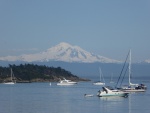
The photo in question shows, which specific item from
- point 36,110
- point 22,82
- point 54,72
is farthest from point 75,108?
point 54,72

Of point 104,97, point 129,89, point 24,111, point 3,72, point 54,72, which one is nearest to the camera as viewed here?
point 24,111

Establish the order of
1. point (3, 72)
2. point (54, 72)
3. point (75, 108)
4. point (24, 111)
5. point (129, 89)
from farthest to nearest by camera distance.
→ point (54, 72) < point (3, 72) < point (129, 89) < point (75, 108) < point (24, 111)

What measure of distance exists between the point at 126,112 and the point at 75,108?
6423mm

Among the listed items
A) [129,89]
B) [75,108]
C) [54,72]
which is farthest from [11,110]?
[54,72]

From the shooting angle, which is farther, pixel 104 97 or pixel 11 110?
pixel 104 97

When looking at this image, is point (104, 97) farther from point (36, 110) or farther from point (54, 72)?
point (54, 72)

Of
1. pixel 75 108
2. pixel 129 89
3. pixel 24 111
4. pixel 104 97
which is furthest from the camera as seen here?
pixel 129 89

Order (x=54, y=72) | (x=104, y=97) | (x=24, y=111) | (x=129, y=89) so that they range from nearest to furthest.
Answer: (x=24, y=111)
(x=104, y=97)
(x=129, y=89)
(x=54, y=72)

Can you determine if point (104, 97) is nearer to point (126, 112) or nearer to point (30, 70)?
point (126, 112)

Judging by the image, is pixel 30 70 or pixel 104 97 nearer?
pixel 104 97

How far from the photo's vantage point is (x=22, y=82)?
17338 centimetres

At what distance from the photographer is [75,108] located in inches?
2388

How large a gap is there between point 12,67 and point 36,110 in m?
121

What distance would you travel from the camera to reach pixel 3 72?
173m
